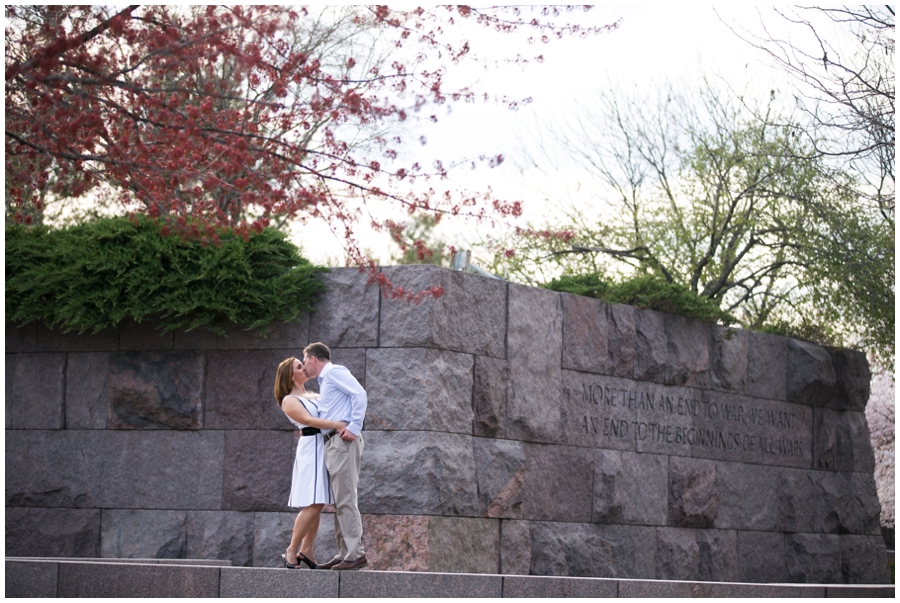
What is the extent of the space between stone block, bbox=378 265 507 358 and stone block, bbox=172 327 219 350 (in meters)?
1.76

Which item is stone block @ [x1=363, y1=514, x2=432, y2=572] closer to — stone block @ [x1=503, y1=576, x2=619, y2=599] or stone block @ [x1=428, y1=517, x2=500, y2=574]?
stone block @ [x1=428, y1=517, x2=500, y2=574]

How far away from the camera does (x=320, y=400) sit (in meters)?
8.90

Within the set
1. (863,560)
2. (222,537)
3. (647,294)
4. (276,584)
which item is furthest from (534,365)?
(863,560)

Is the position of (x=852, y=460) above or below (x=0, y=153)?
below

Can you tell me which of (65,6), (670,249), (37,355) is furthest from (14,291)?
(670,249)

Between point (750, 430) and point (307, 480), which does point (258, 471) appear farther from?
point (750, 430)

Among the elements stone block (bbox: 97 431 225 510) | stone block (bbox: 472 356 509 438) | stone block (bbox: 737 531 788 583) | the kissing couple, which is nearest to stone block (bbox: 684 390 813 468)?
stone block (bbox: 737 531 788 583)

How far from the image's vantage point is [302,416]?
8.86 m

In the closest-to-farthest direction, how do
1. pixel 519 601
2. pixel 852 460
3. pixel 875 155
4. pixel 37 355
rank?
pixel 519 601
pixel 37 355
pixel 875 155
pixel 852 460

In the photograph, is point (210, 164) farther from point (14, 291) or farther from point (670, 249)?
point (670, 249)

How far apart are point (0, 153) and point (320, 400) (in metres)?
2.93

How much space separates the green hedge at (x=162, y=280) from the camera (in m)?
11.0

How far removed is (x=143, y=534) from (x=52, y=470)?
124 cm

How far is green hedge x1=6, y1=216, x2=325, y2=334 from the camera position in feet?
36.0
